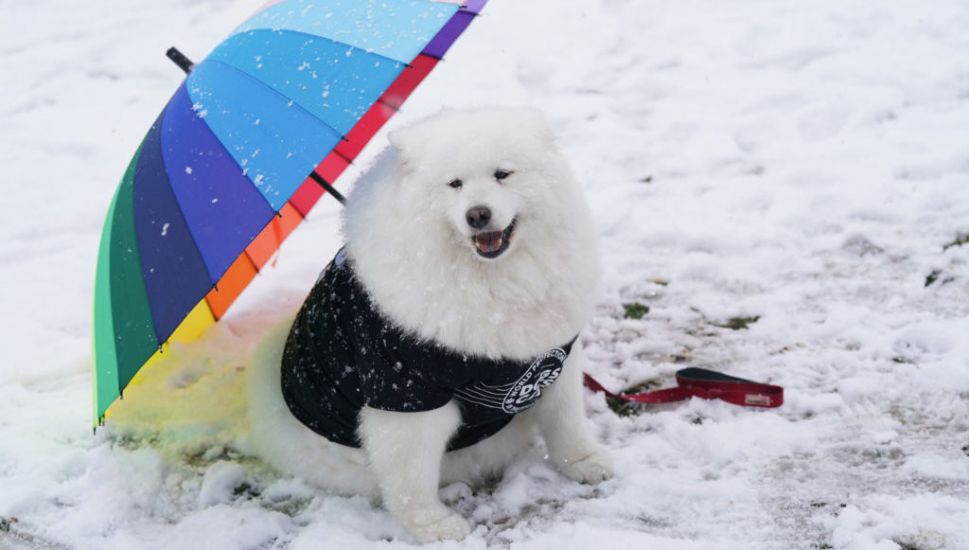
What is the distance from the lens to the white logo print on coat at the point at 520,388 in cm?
244

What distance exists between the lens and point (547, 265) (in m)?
2.34

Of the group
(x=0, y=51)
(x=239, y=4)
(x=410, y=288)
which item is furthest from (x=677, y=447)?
(x=0, y=51)

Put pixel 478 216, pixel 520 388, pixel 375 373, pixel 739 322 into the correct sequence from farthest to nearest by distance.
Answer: pixel 739 322, pixel 520 388, pixel 375 373, pixel 478 216

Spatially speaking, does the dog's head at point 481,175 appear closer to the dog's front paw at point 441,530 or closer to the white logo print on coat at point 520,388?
the white logo print on coat at point 520,388

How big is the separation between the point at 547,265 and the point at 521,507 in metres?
0.78

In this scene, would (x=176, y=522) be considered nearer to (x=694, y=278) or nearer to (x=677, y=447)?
(x=677, y=447)

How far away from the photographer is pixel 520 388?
2.49m

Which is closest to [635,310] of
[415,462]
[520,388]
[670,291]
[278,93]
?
[670,291]

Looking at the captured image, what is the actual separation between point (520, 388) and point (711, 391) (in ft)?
2.64

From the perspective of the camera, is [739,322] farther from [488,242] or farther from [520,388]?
[488,242]

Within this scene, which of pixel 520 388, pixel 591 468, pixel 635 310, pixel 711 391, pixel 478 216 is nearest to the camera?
pixel 478 216

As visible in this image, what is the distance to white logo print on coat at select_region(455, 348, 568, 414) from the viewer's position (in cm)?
244

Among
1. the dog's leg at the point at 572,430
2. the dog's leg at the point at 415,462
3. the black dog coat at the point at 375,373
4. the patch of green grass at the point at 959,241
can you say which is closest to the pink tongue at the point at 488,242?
the black dog coat at the point at 375,373

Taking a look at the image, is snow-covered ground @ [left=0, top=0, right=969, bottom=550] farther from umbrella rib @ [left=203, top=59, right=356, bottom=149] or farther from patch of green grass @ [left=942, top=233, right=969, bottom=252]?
umbrella rib @ [left=203, top=59, right=356, bottom=149]
